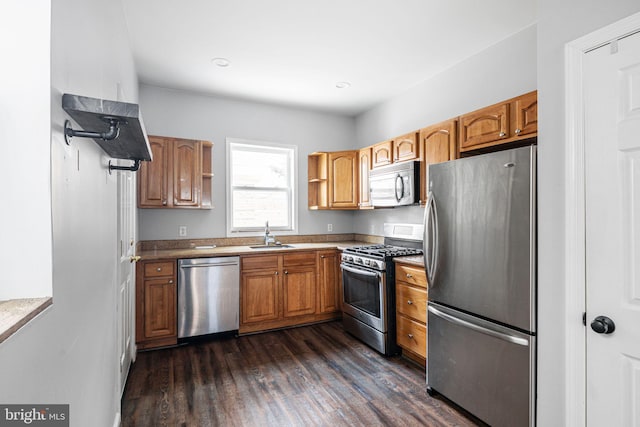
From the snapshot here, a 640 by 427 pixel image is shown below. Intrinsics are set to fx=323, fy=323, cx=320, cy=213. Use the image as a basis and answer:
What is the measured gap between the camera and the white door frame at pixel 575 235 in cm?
147

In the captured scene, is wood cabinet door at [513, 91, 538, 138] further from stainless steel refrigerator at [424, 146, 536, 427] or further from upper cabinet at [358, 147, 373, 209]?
upper cabinet at [358, 147, 373, 209]

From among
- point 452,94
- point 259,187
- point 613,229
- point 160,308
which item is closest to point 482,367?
point 613,229

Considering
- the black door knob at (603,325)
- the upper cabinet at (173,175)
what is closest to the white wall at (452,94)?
the black door knob at (603,325)

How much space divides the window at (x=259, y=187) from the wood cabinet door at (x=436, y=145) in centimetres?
199

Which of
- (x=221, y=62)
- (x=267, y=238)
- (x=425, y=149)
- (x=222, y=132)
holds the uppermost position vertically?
(x=221, y=62)

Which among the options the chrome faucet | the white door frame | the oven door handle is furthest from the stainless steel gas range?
the white door frame

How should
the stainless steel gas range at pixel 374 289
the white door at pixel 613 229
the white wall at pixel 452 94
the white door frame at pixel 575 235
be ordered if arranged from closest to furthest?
the white door at pixel 613 229 → the white door frame at pixel 575 235 → the white wall at pixel 452 94 → the stainless steel gas range at pixel 374 289

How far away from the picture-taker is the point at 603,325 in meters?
1.38

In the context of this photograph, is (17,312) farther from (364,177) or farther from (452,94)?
(364,177)

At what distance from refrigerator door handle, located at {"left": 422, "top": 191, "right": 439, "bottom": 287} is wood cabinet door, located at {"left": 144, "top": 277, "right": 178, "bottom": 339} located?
2523 millimetres

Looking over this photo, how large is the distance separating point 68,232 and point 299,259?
119 inches

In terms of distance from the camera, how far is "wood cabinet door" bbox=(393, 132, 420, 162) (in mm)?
3342

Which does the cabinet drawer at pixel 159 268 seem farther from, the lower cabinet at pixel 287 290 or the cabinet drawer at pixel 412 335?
the cabinet drawer at pixel 412 335

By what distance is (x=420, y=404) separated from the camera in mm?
2342
